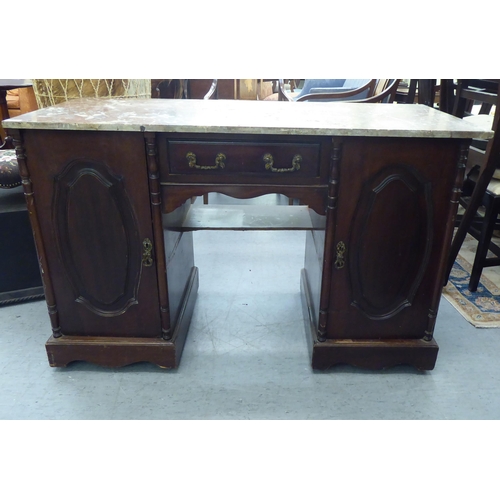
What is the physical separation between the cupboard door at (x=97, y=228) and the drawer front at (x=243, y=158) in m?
0.12

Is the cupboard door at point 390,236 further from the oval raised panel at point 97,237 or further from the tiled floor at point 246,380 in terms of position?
the oval raised panel at point 97,237

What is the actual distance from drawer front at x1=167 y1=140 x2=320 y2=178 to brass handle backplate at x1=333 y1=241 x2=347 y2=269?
276 mm

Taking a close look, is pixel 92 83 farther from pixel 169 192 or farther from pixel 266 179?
pixel 266 179

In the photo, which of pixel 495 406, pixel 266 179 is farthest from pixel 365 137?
pixel 495 406

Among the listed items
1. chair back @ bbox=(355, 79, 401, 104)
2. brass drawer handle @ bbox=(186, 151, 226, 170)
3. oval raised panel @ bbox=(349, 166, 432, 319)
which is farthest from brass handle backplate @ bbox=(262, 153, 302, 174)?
chair back @ bbox=(355, 79, 401, 104)

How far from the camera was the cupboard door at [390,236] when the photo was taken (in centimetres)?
132

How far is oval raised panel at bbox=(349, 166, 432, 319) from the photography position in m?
1.37

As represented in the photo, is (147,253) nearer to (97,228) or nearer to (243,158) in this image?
(97,228)

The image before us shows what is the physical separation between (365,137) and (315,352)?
0.81m

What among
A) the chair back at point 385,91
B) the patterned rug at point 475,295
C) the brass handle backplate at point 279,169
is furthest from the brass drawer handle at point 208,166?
the chair back at point 385,91

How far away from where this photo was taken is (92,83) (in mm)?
2127

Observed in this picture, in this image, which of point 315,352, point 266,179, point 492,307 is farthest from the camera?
point 492,307

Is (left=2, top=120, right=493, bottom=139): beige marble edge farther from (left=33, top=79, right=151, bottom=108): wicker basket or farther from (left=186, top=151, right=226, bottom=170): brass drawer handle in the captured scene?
(left=33, top=79, right=151, bottom=108): wicker basket

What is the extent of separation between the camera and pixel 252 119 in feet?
4.46
